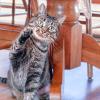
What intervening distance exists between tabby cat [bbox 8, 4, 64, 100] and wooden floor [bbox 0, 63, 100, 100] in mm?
160

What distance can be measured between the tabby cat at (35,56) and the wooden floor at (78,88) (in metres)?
0.16

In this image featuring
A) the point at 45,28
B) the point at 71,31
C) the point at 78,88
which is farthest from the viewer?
the point at 78,88

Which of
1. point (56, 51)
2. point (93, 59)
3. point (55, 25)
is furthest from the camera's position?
point (93, 59)

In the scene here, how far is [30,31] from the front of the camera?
119cm

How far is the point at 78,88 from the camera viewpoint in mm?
1688

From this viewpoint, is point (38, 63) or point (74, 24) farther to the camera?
point (74, 24)

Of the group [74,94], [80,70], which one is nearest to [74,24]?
[74,94]

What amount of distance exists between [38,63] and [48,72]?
0.47 feet

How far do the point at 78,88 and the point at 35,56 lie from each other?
594mm

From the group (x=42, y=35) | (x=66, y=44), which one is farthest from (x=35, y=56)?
(x=66, y=44)

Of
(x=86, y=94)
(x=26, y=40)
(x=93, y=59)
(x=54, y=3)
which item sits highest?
(x=54, y=3)

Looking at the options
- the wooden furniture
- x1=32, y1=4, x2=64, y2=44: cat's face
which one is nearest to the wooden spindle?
the wooden furniture

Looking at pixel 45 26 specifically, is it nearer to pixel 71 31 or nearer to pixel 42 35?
pixel 42 35

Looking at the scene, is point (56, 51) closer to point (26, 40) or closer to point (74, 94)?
point (26, 40)
